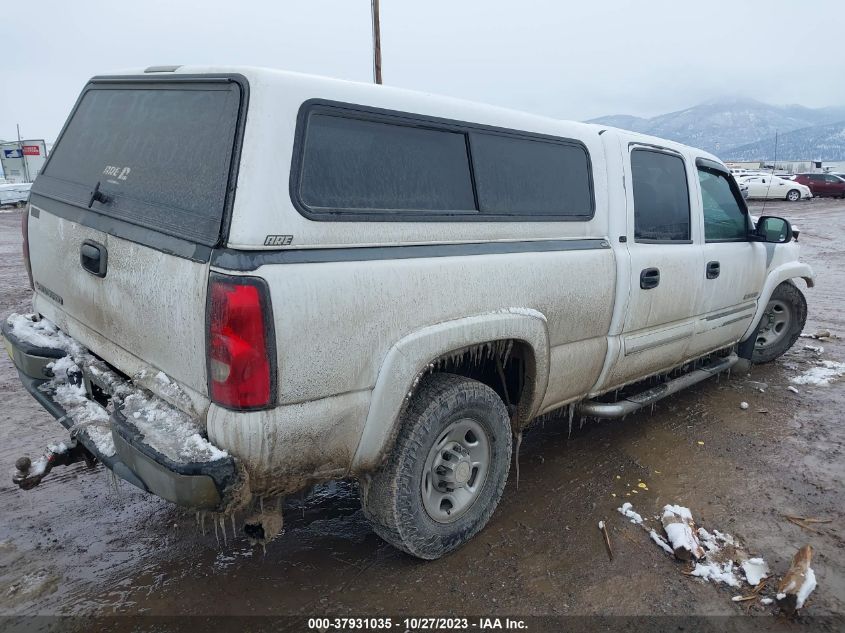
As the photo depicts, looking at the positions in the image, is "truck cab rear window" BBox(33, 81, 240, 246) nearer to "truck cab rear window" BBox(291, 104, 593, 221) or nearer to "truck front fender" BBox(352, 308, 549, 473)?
"truck cab rear window" BBox(291, 104, 593, 221)

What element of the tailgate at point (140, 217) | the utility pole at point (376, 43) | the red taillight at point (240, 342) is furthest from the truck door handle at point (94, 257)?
the utility pole at point (376, 43)

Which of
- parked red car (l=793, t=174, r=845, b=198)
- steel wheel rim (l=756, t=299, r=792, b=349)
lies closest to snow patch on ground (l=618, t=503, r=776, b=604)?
steel wheel rim (l=756, t=299, r=792, b=349)

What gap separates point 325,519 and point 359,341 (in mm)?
1388

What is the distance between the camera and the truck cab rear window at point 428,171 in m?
2.27

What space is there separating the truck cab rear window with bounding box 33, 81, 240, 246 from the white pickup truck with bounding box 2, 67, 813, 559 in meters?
0.01

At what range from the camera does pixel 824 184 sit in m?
30.9

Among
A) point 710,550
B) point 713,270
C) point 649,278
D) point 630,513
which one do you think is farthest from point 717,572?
point 713,270

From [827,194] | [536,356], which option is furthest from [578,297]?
[827,194]

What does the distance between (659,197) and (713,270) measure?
2.54 ft

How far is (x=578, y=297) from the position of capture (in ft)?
10.5

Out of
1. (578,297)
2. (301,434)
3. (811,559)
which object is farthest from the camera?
(578,297)

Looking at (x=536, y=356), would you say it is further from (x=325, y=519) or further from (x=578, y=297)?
(x=325, y=519)

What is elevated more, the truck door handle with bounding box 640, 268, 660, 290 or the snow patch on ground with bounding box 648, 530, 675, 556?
the truck door handle with bounding box 640, 268, 660, 290

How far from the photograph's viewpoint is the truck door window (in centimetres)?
428
